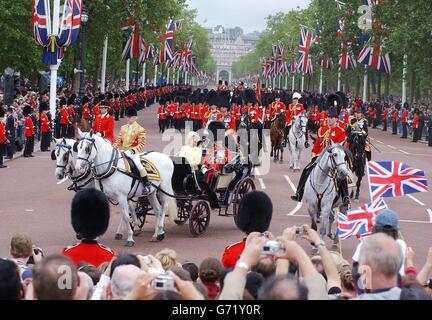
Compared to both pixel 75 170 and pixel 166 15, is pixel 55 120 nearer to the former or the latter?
pixel 75 170

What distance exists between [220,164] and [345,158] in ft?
7.25

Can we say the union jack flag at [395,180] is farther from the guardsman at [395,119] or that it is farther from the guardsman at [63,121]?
the guardsman at [395,119]

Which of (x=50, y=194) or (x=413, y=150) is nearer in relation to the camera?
(x=50, y=194)

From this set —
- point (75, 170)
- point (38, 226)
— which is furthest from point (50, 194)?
point (75, 170)

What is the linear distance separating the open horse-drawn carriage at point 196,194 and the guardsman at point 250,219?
6.84m

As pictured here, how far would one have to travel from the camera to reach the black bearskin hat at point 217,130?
1902 cm

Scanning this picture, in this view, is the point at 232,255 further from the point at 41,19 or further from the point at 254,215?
the point at 41,19

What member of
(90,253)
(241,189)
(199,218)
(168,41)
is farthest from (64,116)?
(168,41)

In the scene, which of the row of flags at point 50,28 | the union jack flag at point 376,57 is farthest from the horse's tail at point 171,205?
the union jack flag at point 376,57

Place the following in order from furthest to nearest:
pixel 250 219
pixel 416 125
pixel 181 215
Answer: pixel 416 125
pixel 181 215
pixel 250 219

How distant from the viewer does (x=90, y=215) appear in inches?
412

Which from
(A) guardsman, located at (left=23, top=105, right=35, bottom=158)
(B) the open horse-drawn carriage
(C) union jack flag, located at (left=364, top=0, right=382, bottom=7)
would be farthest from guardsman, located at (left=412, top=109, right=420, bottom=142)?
(B) the open horse-drawn carriage

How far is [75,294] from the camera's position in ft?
18.8

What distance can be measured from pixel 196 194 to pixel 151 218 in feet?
8.01
